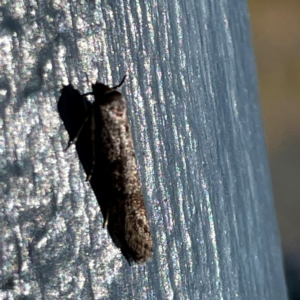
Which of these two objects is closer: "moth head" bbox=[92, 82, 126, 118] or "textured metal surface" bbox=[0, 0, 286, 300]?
"textured metal surface" bbox=[0, 0, 286, 300]

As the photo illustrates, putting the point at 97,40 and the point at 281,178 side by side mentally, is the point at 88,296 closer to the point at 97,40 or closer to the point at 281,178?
the point at 97,40

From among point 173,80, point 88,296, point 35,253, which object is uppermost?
point 173,80

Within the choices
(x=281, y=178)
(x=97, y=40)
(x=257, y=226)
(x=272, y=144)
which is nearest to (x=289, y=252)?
(x=281, y=178)

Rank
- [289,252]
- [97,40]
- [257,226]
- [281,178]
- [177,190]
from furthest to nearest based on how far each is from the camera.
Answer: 1. [281,178]
2. [289,252]
3. [257,226]
4. [177,190]
5. [97,40]

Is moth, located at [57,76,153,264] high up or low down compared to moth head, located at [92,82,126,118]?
down

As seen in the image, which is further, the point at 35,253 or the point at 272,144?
the point at 272,144

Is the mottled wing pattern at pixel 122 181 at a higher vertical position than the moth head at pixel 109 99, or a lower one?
lower

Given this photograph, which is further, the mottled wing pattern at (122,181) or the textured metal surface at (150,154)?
the mottled wing pattern at (122,181)
